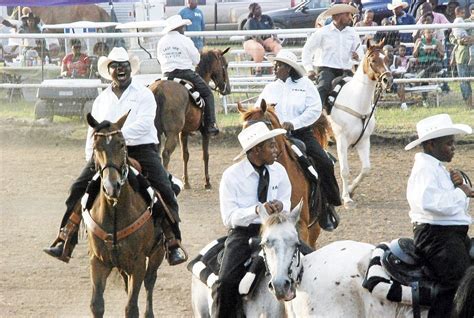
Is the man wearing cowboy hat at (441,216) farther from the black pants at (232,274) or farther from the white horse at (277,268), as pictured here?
the black pants at (232,274)

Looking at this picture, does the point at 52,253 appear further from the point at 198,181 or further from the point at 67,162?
the point at 67,162

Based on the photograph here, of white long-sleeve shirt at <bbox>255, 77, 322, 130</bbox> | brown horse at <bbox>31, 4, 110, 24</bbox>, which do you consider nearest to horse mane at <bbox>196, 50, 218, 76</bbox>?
white long-sleeve shirt at <bbox>255, 77, 322, 130</bbox>

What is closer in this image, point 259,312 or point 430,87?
point 259,312

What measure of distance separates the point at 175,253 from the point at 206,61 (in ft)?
26.6

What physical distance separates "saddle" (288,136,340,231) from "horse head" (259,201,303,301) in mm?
3346

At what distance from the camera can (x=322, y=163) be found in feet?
39.3

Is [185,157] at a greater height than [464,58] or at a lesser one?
lesser

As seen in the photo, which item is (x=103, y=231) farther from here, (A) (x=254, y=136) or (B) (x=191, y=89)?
(B) (x=191, y=89)

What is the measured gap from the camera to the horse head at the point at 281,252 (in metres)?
7.26

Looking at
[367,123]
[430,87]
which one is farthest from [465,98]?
[367,123]

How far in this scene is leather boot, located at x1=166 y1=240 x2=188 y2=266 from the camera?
10625 mm

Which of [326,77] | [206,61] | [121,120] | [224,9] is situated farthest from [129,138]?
[224,9]

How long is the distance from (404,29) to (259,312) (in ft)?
40.8

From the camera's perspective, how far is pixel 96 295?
32.9 feet
